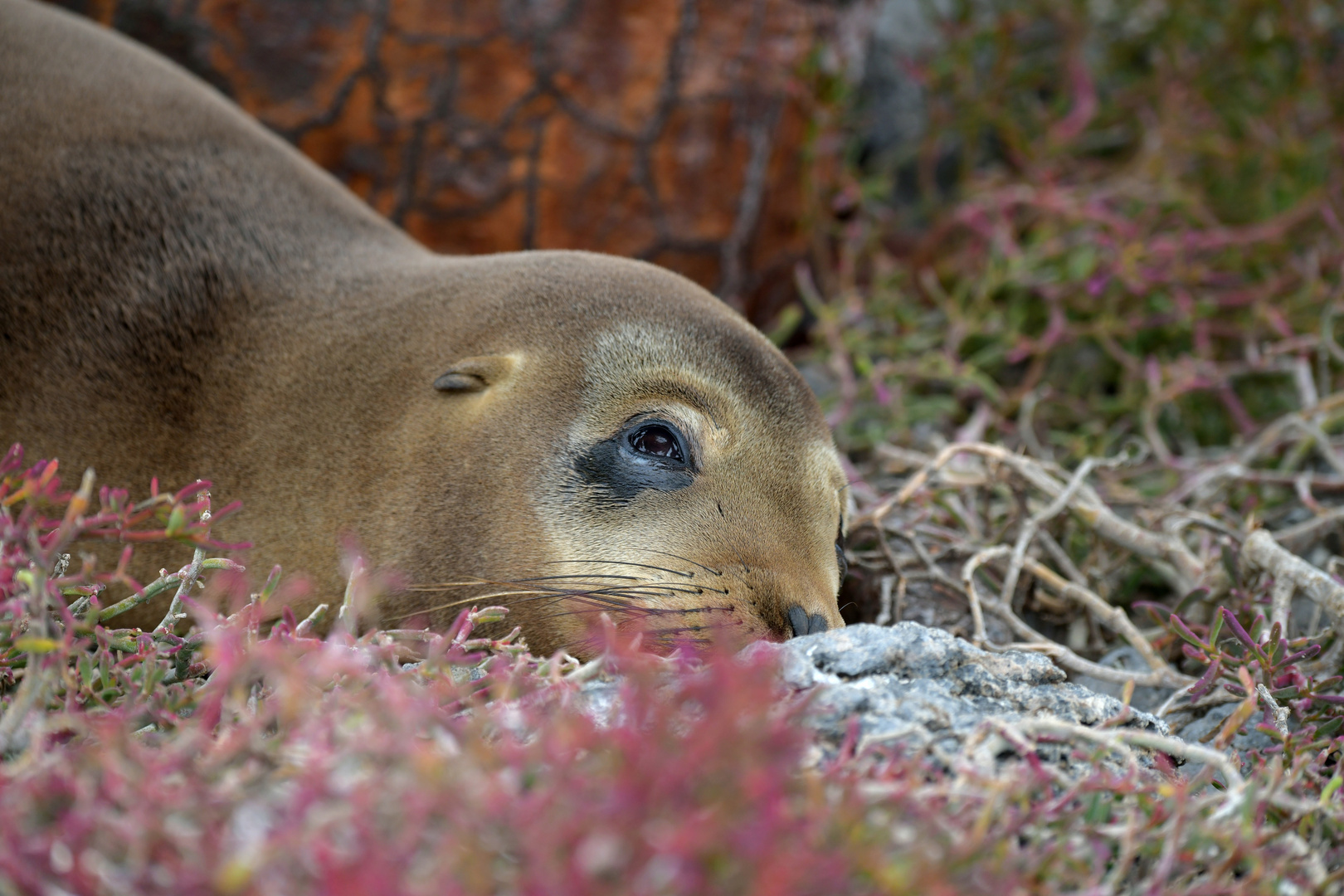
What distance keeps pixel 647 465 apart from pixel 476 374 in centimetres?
43

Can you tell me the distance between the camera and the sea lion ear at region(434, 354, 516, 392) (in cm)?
243

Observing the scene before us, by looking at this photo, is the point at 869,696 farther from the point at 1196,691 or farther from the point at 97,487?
the point at 97,487

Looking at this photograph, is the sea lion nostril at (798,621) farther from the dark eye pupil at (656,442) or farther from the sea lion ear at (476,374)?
the sea lion ear at (476,374)

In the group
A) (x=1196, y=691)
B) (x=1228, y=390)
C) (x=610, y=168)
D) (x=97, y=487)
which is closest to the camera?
(x=1196, y=691)

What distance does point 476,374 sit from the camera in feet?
8.04

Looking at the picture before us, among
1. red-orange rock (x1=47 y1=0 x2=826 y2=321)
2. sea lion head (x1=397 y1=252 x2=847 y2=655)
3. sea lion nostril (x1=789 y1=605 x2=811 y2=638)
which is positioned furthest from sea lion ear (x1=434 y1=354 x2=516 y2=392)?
red-orange rock (x1=47 y1=0 x2=826 y2=321)

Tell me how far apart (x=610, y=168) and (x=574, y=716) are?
9.94 feet

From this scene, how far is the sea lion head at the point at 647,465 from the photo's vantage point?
7.09 ft

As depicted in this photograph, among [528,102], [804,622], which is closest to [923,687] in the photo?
[804,622]

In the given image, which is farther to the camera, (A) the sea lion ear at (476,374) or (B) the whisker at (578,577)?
(A) the sea lion ear at (476,374)

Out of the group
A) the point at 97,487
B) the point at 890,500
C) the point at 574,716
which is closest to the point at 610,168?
the point at 890,500

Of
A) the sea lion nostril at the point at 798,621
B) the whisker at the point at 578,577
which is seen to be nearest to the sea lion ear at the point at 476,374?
the whisker at the point at 578,577

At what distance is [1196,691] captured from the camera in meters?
2.21

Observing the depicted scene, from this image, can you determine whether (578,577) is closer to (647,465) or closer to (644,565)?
(644,565)
